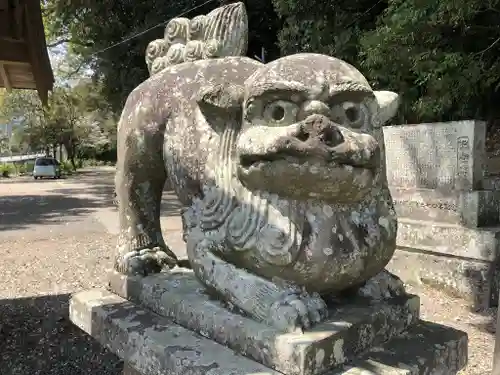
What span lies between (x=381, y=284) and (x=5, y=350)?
2968 millimetres

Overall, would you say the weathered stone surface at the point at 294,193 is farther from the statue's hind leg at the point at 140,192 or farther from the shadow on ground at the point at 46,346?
the shadow on ground at the point at 46,346

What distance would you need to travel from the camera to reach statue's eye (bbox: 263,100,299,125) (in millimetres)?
1428

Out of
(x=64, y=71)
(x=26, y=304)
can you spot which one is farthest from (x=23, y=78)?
(x=64, y=71)

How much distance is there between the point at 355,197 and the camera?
147 centimetres

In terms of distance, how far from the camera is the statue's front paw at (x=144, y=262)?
211cm

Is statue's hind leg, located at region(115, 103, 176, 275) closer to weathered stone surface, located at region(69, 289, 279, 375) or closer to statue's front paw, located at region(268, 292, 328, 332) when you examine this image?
weathered stone surface, located at region(69, 289, 279, 375)

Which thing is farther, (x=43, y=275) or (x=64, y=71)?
(x=64, y=71)

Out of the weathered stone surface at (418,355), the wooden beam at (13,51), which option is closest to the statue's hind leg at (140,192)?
the weathered stone surface at (418,355)

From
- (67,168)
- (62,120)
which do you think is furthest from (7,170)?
(62,120)

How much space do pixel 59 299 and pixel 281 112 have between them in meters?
3.86

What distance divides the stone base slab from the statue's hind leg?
0.82 ft

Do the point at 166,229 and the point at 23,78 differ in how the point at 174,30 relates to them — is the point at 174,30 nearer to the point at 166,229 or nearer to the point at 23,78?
the point at 23,78

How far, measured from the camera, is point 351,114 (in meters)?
1.47

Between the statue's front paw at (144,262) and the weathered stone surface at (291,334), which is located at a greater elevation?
the statue's front paw at (144,262)
